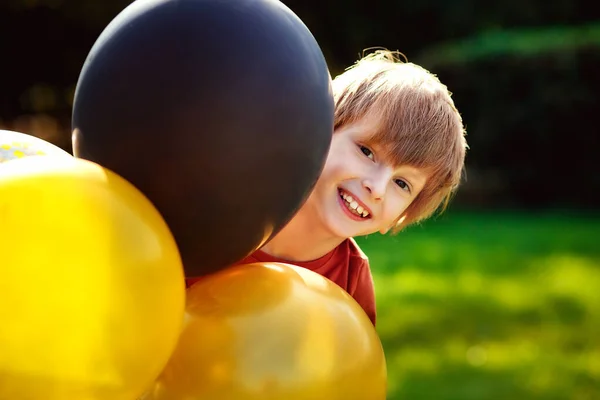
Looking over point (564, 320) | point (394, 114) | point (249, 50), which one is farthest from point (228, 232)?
point (564, 320)

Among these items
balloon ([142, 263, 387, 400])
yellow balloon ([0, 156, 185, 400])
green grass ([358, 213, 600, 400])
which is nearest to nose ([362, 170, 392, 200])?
balloon ([142, 263, 387, 400])

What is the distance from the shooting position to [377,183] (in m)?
2.44

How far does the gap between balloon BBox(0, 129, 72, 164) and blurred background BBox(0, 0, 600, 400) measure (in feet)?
7.30

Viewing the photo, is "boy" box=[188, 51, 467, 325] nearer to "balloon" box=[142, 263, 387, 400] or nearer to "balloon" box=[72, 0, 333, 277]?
"balloon" box=[142, 263, 387, 400]

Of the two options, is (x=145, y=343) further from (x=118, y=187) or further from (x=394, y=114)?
(x=394, y=114)

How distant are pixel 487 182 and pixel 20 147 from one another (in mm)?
9006

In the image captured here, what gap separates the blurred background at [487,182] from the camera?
4.38m

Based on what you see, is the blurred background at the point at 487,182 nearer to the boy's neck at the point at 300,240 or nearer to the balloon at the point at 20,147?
the boy's neck at the point at 300,240

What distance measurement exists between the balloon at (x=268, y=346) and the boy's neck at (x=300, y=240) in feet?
2.17

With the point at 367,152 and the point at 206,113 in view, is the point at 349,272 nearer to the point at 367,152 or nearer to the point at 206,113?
the point at 367,152

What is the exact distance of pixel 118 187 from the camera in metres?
1.61

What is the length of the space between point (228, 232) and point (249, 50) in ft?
1.21

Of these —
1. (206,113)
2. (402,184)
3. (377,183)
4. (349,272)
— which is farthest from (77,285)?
(349,272)

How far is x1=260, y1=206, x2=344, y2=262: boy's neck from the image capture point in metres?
2.58
